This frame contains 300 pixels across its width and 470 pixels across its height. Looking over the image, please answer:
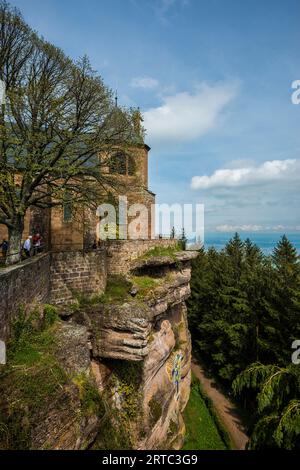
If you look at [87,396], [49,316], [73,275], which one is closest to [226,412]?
[73,275]

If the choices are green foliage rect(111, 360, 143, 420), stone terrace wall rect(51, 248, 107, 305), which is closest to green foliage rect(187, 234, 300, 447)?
green foliage rect(111, 360, 143, 420)

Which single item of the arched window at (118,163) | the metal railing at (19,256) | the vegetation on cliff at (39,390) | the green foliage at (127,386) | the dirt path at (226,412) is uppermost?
the arched window at (118,163)

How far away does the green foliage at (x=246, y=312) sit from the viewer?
2127 centimetres

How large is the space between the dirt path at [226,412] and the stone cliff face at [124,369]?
124 inches

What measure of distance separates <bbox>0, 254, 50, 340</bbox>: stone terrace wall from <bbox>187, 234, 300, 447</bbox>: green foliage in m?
10.3

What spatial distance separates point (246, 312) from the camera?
27016 millimetres

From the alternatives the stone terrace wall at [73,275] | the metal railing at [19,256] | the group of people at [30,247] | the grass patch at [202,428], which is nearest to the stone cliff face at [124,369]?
the stone terrace wall at [73,275]

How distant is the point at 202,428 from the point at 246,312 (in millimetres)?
10452

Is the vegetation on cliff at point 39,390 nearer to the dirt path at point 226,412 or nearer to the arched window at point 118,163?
the arched window at point 118,163

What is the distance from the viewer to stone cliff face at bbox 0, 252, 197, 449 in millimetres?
7531

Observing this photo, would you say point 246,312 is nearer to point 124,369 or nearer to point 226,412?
point 226,412
